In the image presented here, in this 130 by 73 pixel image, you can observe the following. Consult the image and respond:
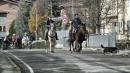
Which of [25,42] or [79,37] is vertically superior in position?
[79,37]

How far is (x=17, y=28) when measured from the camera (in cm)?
8812

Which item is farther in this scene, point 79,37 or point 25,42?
point 25,42

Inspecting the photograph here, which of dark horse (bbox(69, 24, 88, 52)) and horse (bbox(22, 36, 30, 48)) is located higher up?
dark horse (bbox(69, 24, 88, 52))

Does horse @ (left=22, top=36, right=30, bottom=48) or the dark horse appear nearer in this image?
the dark horse

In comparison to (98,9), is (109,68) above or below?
below

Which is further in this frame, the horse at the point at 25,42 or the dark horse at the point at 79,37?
the horse at the point at 25,42

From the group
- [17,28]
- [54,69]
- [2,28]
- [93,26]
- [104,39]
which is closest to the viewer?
[54,69]

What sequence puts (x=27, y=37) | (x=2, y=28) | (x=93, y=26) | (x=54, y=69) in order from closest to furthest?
(x=54, y=69) → (x=93, y=26) → (x=27, y=37) → (x=2, y=28)

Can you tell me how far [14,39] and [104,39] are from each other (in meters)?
13.9

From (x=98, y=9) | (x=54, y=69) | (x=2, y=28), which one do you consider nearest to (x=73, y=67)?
(x=54, y=69)

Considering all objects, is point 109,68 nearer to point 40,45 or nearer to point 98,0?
point 98,0

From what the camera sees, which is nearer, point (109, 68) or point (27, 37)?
point (109, 68)

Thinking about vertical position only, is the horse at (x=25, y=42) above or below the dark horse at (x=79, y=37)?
below

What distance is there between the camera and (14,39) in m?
51.5
